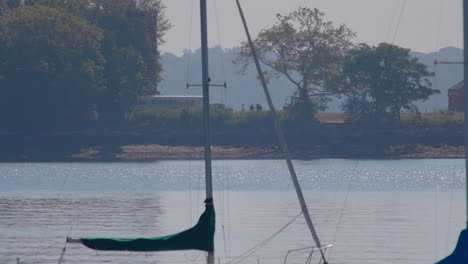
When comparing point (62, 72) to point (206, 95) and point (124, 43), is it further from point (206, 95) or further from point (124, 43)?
point (206, 95)

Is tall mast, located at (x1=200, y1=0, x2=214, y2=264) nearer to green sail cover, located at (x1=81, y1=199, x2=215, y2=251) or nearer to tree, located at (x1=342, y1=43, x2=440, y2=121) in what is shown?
green sail cover, located at (x1=81, y1=199, x2=215, y2=251)

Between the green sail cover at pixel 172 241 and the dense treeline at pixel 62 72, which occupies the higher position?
the dense treeline at pixel 62 72

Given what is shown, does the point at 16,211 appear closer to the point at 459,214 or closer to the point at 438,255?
the point at 459,214

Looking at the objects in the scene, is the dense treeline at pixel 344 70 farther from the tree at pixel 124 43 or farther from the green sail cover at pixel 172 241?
the green sail cover at pixel 172 241

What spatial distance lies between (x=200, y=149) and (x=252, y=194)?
52.8m

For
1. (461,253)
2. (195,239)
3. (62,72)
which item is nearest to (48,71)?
(62,72)

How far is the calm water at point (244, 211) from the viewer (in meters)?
33.6

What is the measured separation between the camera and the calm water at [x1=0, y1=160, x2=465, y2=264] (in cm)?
3359

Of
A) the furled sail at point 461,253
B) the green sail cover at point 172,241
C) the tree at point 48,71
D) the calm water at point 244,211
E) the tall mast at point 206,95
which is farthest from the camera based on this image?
the tree at point 48,71

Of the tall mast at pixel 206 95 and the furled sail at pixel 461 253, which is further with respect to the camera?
the tall mast at pixel 206 95

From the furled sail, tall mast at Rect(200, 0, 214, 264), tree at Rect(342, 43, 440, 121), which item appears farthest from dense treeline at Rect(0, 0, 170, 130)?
the furled sail

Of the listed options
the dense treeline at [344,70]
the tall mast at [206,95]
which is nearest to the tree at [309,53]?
the dense treeline at [344,70]

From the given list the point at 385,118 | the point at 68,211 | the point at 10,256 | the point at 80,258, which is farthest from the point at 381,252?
the point at 385,118

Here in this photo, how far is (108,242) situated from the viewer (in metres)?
22.2
